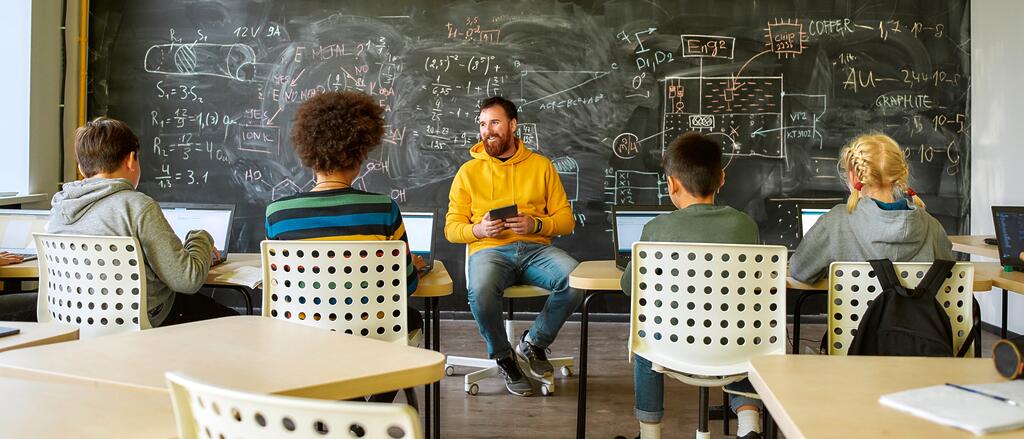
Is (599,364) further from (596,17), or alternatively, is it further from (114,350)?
(114,350)

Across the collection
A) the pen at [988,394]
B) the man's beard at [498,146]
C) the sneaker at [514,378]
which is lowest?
the sneaker at [514,378]

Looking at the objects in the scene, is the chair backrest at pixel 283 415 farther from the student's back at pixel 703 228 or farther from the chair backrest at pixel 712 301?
the student's back at pixel 703 228

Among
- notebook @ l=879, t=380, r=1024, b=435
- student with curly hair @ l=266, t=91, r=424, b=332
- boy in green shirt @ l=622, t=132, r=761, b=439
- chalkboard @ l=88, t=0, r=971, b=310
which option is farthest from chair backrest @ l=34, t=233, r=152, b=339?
chalkboard @ l=88, t=0, r=971, b=310

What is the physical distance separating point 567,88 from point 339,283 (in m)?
3.37

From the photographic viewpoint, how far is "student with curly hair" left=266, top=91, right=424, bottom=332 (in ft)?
8.55

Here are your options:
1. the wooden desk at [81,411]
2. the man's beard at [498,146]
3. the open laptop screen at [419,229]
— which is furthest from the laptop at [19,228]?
the wooden desk at [81,411]

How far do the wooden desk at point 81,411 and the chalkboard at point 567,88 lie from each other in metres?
4.34

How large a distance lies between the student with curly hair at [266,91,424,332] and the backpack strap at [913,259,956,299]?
4.82ft

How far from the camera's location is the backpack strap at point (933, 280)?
231cm

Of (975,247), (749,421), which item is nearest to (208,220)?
(749,421)

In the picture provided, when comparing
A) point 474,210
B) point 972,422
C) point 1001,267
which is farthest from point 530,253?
point 972,422

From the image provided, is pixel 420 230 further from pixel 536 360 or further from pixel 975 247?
pixel 975 247

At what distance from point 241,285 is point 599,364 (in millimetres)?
2161

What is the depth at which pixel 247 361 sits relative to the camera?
1497mm
